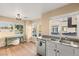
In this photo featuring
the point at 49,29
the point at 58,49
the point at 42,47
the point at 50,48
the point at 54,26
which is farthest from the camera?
the point at 49,29

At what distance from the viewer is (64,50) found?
2.38 metres

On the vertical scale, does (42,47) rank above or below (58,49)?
below

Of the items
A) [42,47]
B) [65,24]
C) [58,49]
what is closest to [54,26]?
[65,24]

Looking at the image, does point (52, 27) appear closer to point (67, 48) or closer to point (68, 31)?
point (68, 31)

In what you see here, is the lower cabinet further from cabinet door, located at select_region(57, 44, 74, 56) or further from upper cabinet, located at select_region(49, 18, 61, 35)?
upper cabinet, located at select_region(49, 18, 61, 35)

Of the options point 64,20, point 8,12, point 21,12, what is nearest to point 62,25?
point 64,20

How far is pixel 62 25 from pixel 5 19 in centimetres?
198

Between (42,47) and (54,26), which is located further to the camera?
(54,26)

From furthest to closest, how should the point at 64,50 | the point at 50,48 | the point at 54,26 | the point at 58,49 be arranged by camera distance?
the point at 54,26, the point at 50,48, the point at 58,49, the point at 64,50

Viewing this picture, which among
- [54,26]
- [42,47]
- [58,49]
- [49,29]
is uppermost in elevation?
[54,26]

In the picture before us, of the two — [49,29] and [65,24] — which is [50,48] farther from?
[49,29]

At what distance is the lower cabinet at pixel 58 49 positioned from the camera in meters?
2.22

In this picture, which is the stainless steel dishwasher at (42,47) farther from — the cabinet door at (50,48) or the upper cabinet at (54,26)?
the upper cabinet at (54,26)

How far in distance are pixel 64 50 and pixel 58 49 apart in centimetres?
24
